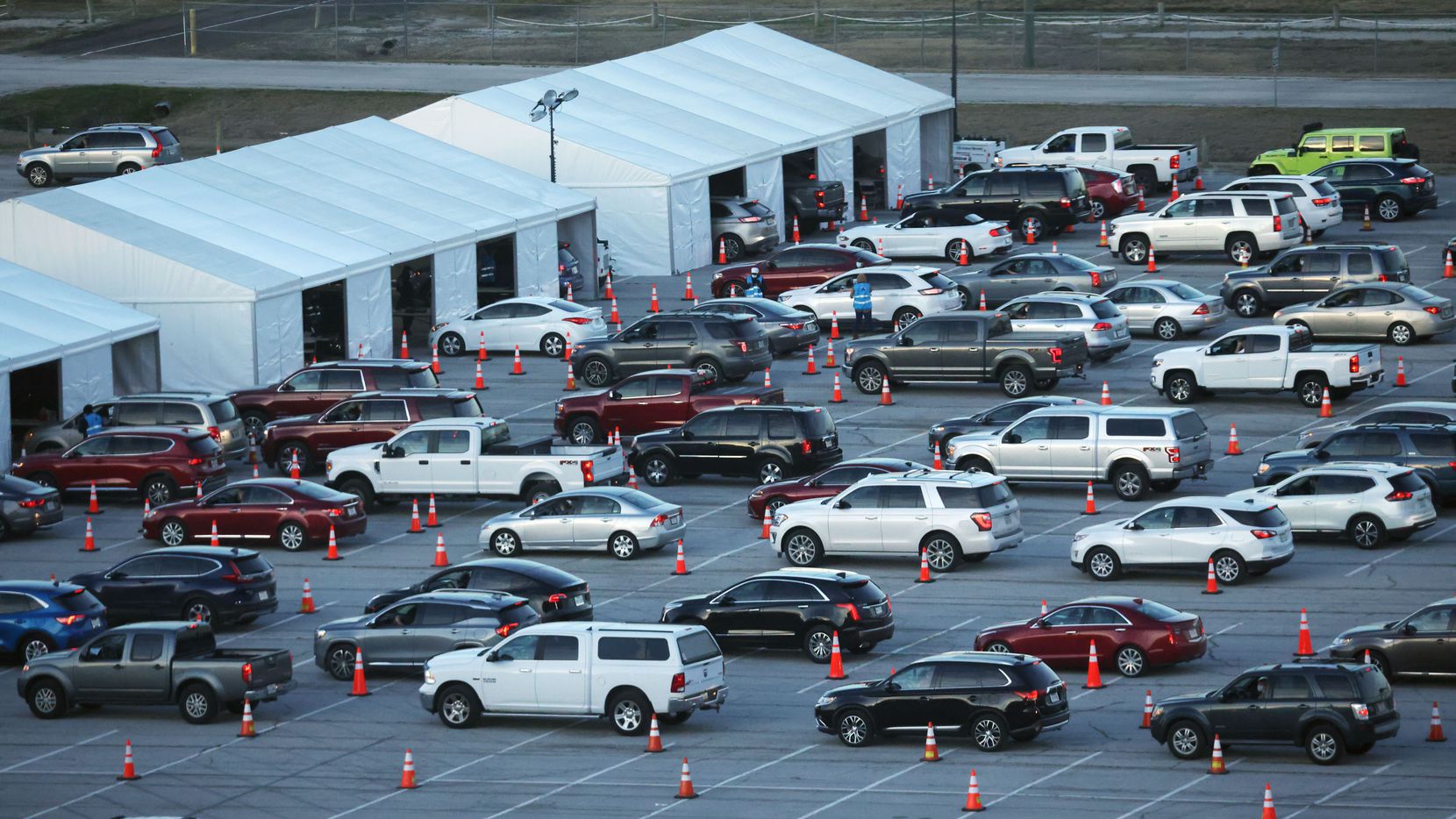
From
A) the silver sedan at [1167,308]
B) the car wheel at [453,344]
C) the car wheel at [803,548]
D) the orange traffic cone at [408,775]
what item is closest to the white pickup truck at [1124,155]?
the silver sedan at [1167,308]

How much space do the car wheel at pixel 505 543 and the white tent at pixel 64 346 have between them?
433 inches

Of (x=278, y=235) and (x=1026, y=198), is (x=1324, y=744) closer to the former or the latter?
(x=278, y=235)

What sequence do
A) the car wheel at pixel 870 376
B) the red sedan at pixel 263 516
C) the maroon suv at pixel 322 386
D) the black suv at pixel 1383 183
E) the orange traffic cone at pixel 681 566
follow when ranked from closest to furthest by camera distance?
the orange traffic cone at pixel 681 566 < the red sedan at pixel 263 516 < the maroon suv at pixel 322 386 < the car wheel at pixel 870 376 < the black suv at pixel 1383 183

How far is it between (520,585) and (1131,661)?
25.8 feet

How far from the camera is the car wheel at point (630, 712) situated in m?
26.6

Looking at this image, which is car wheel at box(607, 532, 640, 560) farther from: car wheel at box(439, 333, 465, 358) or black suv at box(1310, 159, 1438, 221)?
black suv at box(1310, 159, 1438, 221)

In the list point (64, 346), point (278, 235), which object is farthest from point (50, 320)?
point (278, 235)

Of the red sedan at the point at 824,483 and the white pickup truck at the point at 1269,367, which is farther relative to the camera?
the white pickup truck at the point at 1269,367

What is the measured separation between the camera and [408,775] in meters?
24.9

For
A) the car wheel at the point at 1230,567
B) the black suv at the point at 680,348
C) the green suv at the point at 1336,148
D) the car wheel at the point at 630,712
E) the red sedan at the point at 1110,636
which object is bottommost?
the car wheel at the point at 630,712

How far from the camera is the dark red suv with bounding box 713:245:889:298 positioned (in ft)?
168

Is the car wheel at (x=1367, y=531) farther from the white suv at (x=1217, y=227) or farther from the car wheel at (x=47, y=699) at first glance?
the white suv at (x=1217, y=227)

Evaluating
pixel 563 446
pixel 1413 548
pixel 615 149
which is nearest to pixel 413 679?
pixel 563 446

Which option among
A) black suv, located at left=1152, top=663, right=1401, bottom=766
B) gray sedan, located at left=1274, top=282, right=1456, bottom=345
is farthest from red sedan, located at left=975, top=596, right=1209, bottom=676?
gray sedan, located at left=1274, top=282, right=1456, bottom=345
